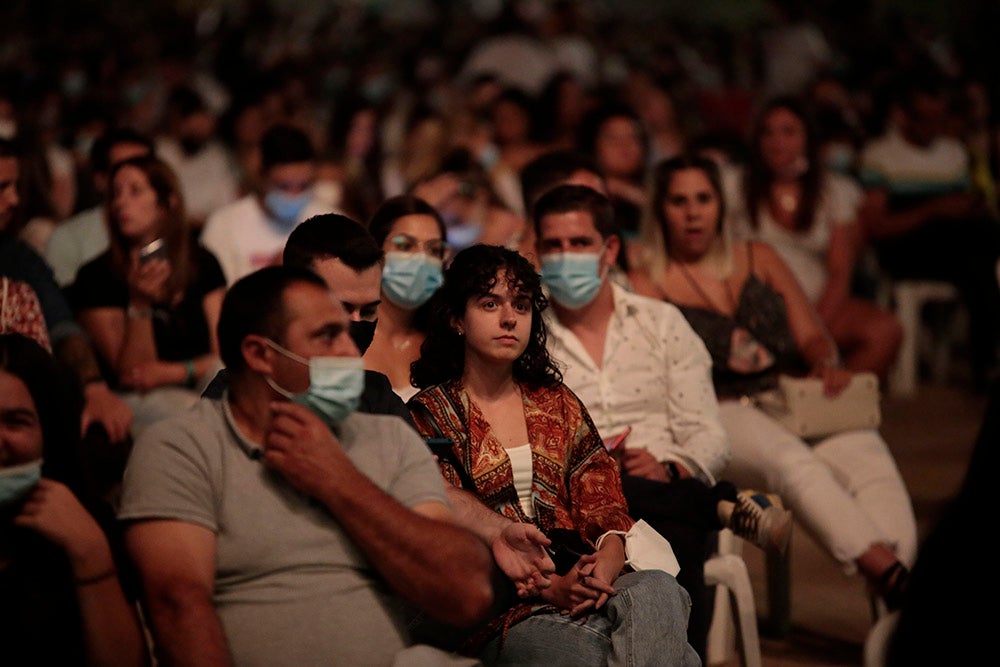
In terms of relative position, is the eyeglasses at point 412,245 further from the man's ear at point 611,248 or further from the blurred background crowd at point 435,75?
the blurred background crowd at point 435,75

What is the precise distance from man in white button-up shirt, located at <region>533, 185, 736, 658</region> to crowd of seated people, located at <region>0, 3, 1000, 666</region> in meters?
0.01

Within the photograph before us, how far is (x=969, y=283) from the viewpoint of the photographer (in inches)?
329

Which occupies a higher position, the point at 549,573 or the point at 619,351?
the point at 619,351

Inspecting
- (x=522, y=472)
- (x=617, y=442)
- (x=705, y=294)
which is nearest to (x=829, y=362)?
(x=705, y=294)

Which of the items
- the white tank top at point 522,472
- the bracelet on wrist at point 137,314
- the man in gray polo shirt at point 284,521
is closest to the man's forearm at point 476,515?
the white tank top at point 522,472

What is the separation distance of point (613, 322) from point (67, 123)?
5.63 meters

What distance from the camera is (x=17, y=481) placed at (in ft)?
8.43

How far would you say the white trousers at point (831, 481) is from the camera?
4.44m

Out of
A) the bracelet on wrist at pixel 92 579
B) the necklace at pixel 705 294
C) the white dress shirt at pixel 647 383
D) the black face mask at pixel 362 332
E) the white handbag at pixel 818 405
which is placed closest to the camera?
the bracelet on wrist at pixel 92 579

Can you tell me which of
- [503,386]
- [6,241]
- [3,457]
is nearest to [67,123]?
[6,241]

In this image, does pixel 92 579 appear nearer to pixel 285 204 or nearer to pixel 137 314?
pixel 137 314

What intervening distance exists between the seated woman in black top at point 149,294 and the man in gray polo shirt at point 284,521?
2.26 m

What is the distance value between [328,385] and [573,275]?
1.61 metres

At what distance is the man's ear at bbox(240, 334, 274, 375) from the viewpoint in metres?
2.68
